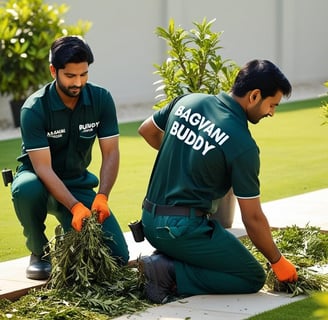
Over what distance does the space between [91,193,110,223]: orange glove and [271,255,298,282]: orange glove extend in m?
1.04

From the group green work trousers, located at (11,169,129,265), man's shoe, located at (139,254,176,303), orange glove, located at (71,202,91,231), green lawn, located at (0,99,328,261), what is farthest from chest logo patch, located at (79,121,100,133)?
green lawn, located at (0,99,328,261)

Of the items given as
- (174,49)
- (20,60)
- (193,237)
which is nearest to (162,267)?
(193,237)

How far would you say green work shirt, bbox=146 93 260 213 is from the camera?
595 centimetres

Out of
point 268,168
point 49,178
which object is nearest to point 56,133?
point 49,178

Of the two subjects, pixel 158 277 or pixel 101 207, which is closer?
pixel 158 277

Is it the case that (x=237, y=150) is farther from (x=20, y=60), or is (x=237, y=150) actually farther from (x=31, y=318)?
(x=20, y=60)

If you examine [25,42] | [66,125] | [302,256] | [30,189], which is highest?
[66,125]

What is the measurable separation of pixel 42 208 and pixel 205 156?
3.62 ft

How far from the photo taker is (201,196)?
6.13 m

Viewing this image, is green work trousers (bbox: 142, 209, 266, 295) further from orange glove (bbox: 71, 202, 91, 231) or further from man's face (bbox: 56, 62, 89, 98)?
man's face (bbox: 56, 62, 89, 98)

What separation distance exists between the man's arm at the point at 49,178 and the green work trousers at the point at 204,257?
0.54m

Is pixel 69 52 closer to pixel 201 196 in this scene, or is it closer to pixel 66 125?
pixel 66 125

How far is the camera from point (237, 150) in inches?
234

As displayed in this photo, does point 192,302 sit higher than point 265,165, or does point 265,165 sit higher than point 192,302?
point 192,302
